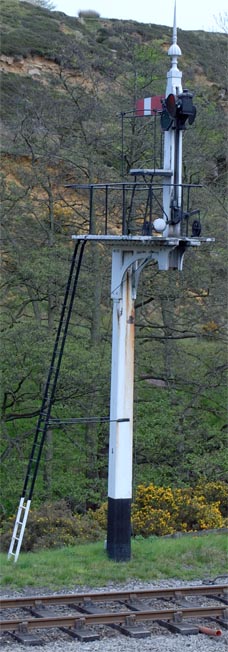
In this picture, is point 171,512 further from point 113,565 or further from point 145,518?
point 113,565

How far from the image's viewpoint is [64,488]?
75.2 feet

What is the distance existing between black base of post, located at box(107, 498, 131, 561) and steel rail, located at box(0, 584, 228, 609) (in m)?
1.74

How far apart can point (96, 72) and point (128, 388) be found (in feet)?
54.8

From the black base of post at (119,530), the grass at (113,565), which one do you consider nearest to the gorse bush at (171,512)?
the grass at (113,565)

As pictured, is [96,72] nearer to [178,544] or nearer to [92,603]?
[178,544]

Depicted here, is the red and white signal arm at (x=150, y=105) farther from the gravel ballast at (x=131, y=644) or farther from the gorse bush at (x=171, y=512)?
the gorse bush at (x=171, y=512)

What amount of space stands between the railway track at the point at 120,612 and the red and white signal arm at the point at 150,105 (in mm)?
6320

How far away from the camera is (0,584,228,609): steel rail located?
443 inches

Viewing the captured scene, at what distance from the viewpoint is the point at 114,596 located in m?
11.7

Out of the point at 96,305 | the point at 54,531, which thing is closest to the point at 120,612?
the point at 54,531

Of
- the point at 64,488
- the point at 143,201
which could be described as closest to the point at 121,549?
the point at 64,488

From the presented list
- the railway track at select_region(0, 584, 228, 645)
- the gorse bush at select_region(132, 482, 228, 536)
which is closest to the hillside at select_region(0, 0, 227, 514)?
the gorse bush at select_region(132, 482, 228, 536)

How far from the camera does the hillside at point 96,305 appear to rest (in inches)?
925

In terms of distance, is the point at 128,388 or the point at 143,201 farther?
the point at 143,201
